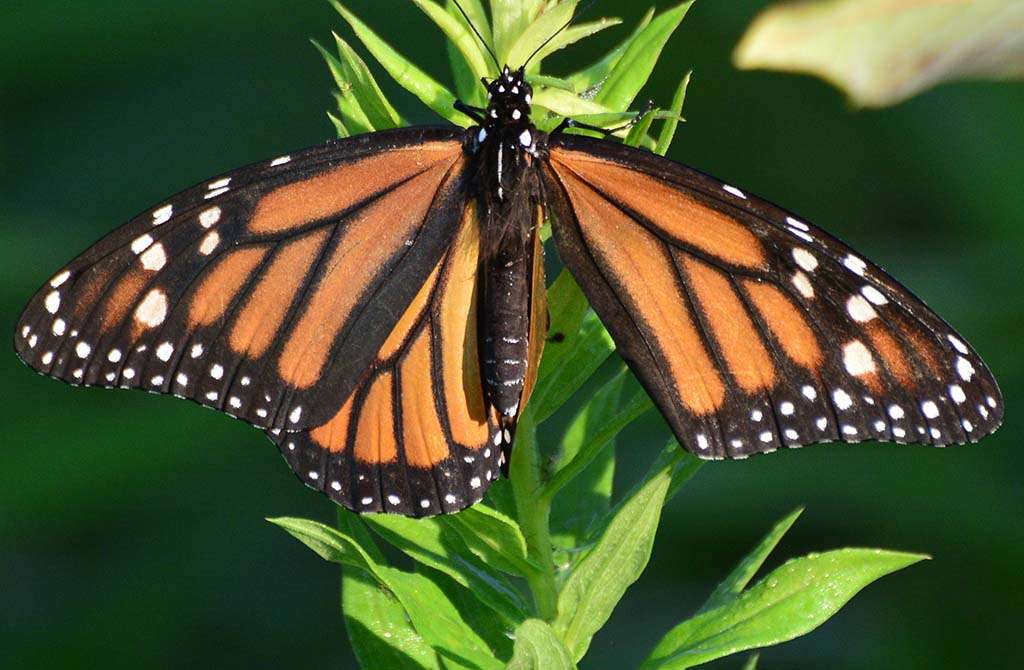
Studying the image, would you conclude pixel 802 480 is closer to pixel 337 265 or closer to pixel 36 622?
pixel 337 265

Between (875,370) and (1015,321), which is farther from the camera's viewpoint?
(1015,321)

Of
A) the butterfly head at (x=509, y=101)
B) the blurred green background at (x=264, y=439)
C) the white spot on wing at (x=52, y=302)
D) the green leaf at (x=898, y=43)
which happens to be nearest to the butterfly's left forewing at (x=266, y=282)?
the white spot on wing at (x=52, y=302)

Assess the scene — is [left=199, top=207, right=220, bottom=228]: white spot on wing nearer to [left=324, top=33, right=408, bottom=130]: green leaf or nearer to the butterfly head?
[left=324, top=33, right=408, bottom=130]: green leaf

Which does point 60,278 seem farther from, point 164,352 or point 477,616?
point 477,616

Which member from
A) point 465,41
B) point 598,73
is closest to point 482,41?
point 465,41

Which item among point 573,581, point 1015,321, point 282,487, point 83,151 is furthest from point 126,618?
point 1015,321

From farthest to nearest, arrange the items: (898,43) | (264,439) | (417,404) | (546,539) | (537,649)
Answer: (264,439)
(417,404)
(546,539)
(537,649)
(898,43)

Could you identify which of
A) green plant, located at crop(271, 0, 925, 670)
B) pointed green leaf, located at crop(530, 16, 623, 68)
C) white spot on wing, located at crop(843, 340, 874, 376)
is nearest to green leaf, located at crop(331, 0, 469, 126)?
green plant, located at crop(271, 0, 925, 670)
